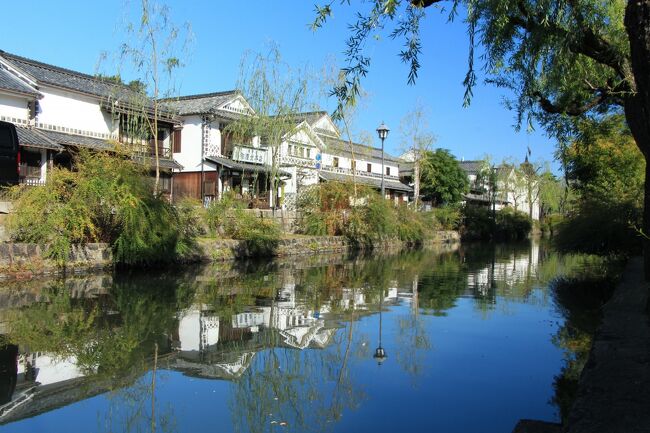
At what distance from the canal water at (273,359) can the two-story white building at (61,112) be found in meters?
13.3

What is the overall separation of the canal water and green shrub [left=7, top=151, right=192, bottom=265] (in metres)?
1.67

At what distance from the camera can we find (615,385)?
4098mm

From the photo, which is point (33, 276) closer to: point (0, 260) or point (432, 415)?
point (0, 260)

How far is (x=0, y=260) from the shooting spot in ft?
40.8

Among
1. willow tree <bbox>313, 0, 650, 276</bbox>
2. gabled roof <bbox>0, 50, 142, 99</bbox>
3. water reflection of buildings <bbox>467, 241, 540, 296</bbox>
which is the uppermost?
gabled roof <bbox>0, 50, 142, 99</bbox>

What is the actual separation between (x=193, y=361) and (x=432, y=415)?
9.71 ft

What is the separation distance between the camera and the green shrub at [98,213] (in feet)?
43.3

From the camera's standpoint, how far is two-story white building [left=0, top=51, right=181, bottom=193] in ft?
75.9

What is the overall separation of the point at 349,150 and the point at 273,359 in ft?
128

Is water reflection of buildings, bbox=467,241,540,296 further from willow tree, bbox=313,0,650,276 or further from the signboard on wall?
the signboard on wall

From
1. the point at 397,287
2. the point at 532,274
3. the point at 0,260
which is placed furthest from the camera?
the point at 532,274

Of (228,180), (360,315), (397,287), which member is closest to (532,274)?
(397,287)

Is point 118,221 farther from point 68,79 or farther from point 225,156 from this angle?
point 225,156

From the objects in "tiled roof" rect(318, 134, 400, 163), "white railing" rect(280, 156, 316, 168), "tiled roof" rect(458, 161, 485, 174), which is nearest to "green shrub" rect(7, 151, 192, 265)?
"white railing" rect(280, 156, 316, 168)
